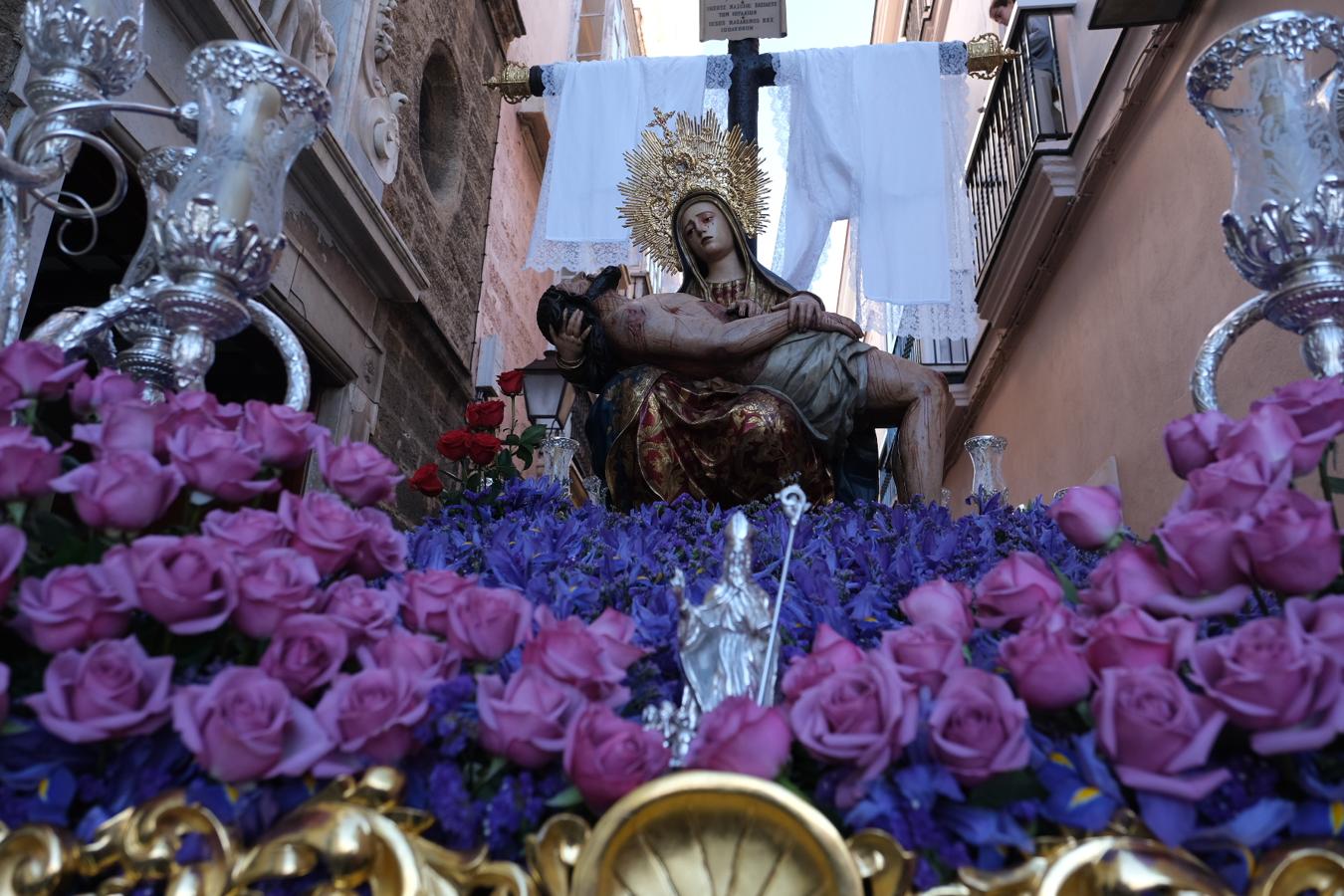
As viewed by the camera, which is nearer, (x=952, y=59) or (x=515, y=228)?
(x=952, y=59)

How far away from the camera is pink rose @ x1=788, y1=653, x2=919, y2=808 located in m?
0.75

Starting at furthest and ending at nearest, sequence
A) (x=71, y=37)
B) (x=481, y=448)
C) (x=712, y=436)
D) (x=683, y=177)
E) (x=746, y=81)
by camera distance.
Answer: (x=746, y=81) → (x=683, y=177) → (x=481, y=448) → (x=712, y=436) → (x=71, y=37)

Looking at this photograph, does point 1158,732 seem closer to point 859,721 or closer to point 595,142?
point 859,721

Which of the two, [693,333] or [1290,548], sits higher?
[693,333]

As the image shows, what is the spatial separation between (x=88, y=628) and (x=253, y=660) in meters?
0.13

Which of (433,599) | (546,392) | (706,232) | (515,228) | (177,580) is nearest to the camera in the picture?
(177,580)

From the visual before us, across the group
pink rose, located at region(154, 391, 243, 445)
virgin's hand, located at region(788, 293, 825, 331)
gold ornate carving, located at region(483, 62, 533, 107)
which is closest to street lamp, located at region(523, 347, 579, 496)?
virgin's hand, located at region(788, 293, 825, 331)

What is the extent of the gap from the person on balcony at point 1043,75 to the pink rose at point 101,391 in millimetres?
6208

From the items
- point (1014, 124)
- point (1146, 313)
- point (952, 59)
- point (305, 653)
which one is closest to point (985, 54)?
point (952, 59)

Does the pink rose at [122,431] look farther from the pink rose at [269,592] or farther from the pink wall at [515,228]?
the pink wall at [515,228]

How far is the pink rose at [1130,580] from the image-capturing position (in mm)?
885

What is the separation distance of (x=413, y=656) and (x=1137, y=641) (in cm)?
58

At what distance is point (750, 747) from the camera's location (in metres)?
0.76

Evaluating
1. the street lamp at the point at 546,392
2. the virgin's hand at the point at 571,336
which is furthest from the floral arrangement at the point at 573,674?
the street lamp at the point at 546,392
